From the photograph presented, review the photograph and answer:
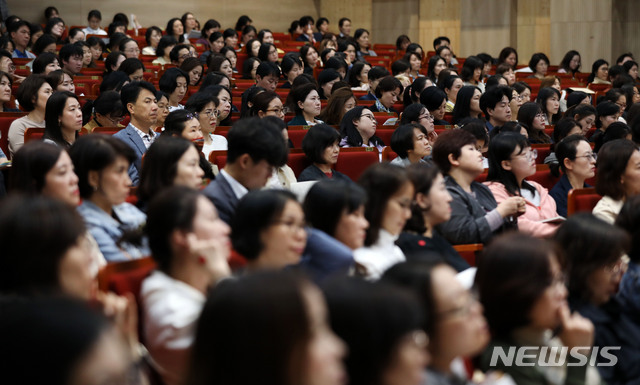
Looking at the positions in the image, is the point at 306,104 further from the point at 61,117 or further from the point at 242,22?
the point at 242,22

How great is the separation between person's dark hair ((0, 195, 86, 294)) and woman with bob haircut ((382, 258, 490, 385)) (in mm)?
519

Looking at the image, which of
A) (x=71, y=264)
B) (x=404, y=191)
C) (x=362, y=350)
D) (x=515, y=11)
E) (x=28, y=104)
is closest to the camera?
(x=362, y=350)

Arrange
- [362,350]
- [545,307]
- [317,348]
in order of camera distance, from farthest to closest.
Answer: [545,307], [362,350], [317,348]

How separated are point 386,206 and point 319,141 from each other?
1.34 m

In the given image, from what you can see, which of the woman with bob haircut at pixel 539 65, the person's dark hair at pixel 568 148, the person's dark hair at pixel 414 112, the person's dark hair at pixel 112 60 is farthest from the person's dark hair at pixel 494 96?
the woman with bob haircut at pixel 539 65

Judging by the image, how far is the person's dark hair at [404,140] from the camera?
12.2ft

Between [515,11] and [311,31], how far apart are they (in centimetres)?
259

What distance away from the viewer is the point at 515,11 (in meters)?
10.0

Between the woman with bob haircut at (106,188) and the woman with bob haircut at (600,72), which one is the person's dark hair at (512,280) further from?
the woman with bob haircut at (600,72)

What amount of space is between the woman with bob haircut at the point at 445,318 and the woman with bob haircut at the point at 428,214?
91cm

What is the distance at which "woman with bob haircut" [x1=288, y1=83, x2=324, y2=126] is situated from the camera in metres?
4.82

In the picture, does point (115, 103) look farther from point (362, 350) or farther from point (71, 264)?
point (362, 350)

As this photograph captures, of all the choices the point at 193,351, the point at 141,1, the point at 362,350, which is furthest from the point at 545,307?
the point at 141,1

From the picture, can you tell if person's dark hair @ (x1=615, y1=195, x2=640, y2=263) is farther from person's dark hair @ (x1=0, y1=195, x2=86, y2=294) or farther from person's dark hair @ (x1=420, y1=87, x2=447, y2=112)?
person's dark hair @ (x1=420, y1=87, x2=447, y2=112)
